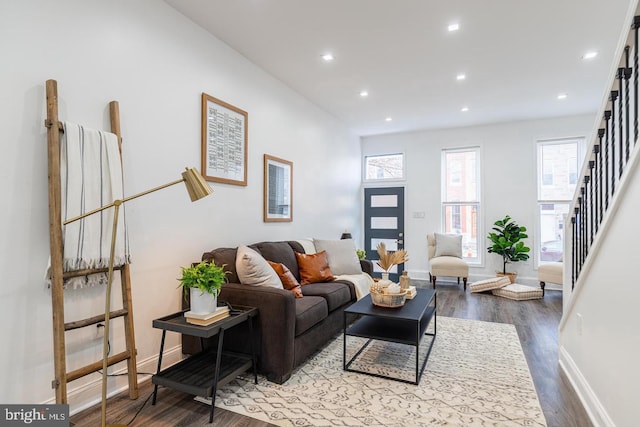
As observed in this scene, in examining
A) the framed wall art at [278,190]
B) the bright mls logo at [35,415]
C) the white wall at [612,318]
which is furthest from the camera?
the framed wall art at [278,190]

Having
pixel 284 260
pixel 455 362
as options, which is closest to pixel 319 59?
pixel 284 260

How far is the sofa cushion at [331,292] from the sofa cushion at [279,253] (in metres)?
0.29

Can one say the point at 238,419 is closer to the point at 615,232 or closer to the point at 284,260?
the point at 284,260

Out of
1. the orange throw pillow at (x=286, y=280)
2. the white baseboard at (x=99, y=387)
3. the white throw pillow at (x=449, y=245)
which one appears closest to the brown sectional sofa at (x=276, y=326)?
the orange throw pillow at (x=286, y=280)

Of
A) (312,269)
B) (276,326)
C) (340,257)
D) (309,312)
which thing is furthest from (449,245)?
(276,326)

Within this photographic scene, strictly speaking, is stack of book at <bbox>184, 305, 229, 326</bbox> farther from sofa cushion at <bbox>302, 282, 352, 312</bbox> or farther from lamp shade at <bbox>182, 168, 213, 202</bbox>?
sofa cushion at <bbox>302, 282, 352, 312</bbox>

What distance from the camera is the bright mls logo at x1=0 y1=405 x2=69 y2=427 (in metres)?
1.80

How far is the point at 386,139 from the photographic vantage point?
7156 millimetres

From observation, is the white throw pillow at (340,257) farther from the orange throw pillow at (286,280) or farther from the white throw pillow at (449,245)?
the white throw pillow at (449,245)

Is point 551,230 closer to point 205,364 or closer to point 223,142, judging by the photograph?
point 223,142

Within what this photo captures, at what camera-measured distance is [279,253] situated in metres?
3.69

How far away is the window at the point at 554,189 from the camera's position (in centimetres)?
598

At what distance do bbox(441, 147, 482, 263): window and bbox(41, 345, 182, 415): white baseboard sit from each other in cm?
557

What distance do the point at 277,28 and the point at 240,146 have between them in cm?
118
